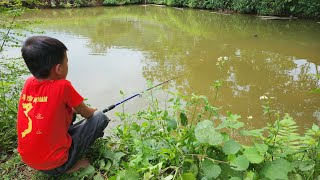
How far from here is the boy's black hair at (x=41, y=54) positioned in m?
1.84

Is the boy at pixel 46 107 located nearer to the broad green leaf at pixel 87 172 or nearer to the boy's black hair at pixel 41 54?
the boy's black hair at pixel 41 54

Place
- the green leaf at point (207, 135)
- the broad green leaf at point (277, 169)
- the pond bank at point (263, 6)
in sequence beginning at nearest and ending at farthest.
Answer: the broad green leaf at point (277, 169), the green leaf at point (207, 135), the pond bank at point (263, 6)

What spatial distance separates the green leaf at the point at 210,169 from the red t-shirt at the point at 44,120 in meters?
0.94

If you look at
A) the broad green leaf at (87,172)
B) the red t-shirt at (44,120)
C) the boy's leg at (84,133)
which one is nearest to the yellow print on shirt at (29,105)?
the red t-shirt at (44,120)

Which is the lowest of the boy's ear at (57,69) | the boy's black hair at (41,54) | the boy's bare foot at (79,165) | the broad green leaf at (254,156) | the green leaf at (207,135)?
the boy's bare foot at (79,165)

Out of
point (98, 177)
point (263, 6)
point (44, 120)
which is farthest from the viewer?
point (263, 6)

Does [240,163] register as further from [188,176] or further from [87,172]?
[87,172]

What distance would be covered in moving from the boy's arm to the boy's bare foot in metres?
0.33

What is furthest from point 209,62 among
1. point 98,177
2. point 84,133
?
point 98,177

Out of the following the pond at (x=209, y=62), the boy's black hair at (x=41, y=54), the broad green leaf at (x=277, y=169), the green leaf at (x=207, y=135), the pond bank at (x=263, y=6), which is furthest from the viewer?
the pond bank at (x=263, y=6)

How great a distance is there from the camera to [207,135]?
4.91 feet

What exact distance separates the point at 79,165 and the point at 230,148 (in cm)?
111

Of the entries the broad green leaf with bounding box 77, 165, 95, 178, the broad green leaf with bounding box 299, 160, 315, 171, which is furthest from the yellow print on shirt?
the broad green leaf with bounding box 299, 160, 315, 171

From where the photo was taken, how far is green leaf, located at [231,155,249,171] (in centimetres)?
Result: 140
